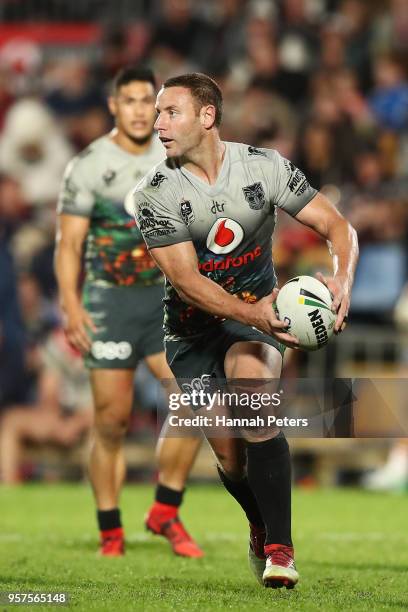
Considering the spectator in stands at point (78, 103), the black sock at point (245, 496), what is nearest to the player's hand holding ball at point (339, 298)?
the black sock at point (245, 496)

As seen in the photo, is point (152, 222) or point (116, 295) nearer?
point (152, 222)

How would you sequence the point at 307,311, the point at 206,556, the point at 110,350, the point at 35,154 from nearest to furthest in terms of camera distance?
the point at 307,311, the point at 206,556, the point at 110,350, the point at 35,154

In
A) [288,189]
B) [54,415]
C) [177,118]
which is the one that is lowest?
[54,415]

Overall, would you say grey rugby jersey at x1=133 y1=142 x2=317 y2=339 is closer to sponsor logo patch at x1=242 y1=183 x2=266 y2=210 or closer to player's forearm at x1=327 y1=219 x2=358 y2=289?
sponsor logo patch at x1=242 y1=183 x2=266 y2=210

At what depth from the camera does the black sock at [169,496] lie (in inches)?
311

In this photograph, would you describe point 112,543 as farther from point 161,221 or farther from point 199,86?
point 199,86

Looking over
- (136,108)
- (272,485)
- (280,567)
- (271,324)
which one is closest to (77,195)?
(136,108)

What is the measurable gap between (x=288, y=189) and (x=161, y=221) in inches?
24.0

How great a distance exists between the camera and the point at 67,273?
25.3 feet

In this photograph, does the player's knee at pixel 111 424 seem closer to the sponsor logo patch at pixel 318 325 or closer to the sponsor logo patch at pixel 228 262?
the sponsor logo patch at pixel 228 262

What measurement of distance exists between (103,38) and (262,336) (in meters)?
12.4

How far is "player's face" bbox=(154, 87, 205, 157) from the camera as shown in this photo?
19.8 feet

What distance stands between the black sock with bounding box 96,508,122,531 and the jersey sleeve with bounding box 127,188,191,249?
2.33 m

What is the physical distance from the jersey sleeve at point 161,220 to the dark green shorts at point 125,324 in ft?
6.18
